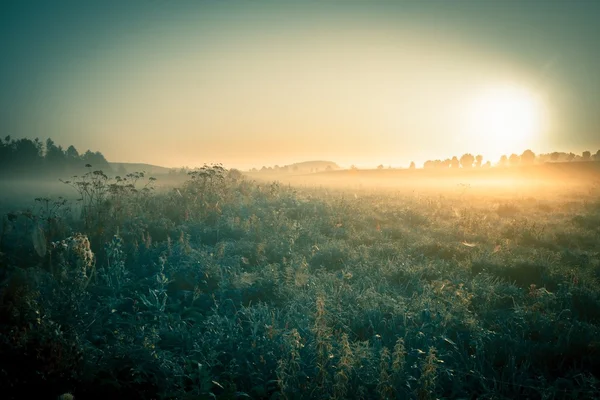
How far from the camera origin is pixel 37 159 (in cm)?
4091

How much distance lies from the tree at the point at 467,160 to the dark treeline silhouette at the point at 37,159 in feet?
460

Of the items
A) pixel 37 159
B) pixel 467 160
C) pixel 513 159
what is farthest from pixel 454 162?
pixel 37 159

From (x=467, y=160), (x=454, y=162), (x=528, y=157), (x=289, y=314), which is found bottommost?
(x=289, y=314)

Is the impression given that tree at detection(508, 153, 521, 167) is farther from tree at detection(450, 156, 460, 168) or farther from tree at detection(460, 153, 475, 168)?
tree at detection(450, 156, 460, 168)

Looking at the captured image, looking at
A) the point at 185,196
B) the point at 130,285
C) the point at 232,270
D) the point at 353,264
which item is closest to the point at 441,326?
the point at 353,264

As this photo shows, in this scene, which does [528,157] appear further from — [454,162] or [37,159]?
[37,159]

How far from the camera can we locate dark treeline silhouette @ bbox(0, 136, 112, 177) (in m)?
37.1

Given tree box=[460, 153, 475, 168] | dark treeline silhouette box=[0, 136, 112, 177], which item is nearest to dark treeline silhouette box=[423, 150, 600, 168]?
tree box=[460, 153, 475, 168]

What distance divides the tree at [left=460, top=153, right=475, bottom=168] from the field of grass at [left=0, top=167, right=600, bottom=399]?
14324 centimetres

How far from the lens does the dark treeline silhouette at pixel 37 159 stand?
37.1 metres

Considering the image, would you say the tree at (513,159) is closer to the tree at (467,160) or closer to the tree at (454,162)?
the tree at (467,160)

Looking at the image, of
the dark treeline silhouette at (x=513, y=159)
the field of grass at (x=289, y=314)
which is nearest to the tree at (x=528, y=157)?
the dark treeline silhouette at (x=513, y=159)

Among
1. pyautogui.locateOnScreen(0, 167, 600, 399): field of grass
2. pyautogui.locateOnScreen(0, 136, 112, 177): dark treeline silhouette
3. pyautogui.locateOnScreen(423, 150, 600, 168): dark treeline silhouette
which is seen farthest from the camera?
pyautogui.locateOnScreen(423, 150, 600, 168): dark treeline silhouette

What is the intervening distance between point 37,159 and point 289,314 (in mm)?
52129
